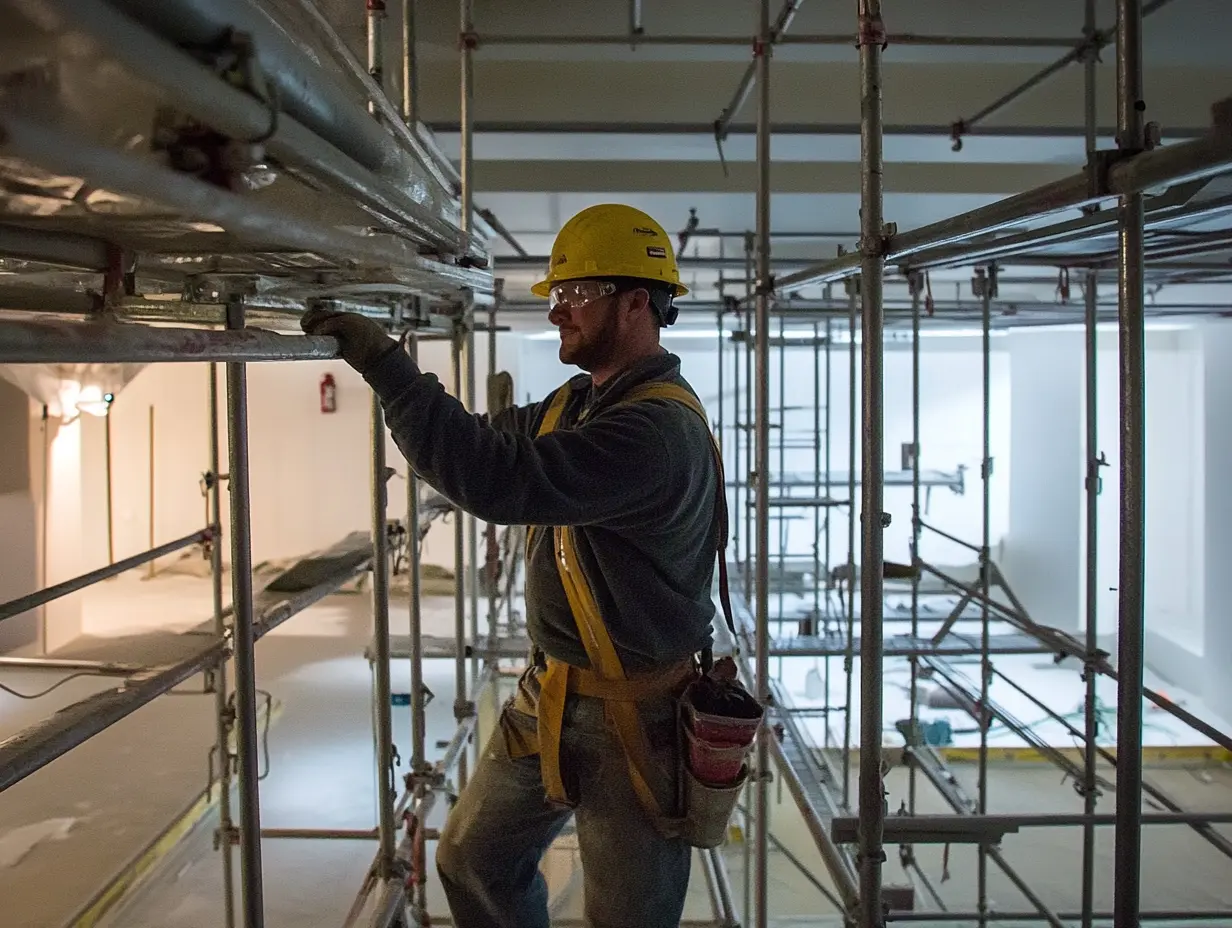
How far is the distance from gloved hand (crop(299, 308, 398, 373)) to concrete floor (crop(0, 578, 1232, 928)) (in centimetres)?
324

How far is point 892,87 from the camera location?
388 centimetres

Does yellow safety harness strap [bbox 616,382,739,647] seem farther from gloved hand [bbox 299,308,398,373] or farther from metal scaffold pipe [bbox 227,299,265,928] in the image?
metal scaffold pipe [bbox 227,299,265,928]

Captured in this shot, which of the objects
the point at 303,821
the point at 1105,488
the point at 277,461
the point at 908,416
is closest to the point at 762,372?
the point at 303,821

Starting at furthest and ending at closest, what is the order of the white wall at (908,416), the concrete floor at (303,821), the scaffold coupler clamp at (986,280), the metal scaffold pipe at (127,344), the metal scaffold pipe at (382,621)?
1. the white wall at (908,416)
2. the concrete floor at (303,821)
3. the scaffold coupler clamp at (986,280)
4. the metal scaffold pipe at (382,621)
5. the metal scaffold pipe at (127,344)

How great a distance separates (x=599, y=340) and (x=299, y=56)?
2.98 ft

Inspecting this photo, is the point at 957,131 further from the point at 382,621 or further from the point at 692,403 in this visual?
the point at 382,621

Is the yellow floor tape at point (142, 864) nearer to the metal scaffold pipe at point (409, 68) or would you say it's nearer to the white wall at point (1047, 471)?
the metal scaffold pipe at point (409, 68)

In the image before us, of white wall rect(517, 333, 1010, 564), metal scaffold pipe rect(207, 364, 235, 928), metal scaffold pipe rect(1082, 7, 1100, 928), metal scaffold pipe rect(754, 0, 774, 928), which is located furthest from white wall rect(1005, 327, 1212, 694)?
metal scaffold pipe rect(207, 364, 235, 928)

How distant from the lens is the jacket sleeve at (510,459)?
50.0 inches

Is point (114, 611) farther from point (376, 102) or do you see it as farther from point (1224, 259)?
point (1224, 259)

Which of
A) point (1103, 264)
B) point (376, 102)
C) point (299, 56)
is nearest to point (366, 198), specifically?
point (299, 56)

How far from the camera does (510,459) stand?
1301mm

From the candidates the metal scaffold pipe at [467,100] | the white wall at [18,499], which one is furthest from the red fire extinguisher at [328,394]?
the metal scaffold pipe at [467,100]

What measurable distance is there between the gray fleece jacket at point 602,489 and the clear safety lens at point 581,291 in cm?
16
